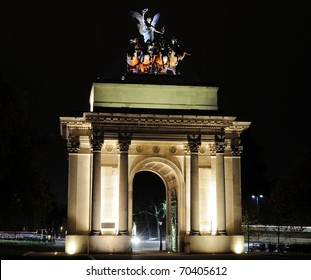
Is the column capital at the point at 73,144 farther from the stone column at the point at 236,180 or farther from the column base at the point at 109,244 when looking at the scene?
the stone column at the point at 236,180

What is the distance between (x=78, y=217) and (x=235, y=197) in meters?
11.2

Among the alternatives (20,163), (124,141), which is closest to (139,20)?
(124,141)

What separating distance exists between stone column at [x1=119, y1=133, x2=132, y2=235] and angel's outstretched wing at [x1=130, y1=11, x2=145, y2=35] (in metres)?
9.16

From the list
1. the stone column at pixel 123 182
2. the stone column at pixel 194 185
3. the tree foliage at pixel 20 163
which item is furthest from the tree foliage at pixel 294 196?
the tree foliage at pixel 20 163

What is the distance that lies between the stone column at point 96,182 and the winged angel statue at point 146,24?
9052 millimetres

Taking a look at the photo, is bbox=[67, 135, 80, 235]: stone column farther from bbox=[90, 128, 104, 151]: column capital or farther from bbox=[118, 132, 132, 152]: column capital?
bbox=[118, 132, 132, 152]: column capital

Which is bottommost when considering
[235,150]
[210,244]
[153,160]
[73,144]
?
[210,244]

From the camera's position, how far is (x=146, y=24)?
46.5m

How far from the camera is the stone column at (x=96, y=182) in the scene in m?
41.2

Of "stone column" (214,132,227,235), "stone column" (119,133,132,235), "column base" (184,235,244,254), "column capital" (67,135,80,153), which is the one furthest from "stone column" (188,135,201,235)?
"column capital" (67,135,80,153)

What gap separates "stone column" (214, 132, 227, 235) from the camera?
42.5 m

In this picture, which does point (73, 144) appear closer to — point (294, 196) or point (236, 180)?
point (236, 180)

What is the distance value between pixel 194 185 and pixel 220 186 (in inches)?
74.5

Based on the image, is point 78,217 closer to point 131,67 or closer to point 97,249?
point 97,249
